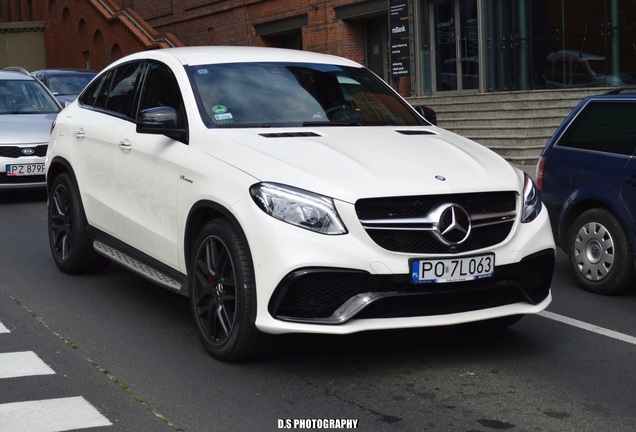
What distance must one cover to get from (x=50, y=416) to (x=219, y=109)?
2346 millimetres

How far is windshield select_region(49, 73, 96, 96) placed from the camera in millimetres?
21992

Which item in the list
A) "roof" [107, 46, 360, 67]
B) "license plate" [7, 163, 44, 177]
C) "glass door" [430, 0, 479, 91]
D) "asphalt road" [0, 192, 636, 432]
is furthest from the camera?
"glass door" [430, 0, 479, 91]

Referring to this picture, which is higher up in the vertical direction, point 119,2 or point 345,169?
point 119,2

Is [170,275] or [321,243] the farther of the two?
[170,275]

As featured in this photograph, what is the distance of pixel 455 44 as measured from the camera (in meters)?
25.4

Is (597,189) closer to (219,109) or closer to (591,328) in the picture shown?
(591,328)

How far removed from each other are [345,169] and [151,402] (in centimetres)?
156

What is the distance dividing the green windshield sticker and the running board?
1.06 metres

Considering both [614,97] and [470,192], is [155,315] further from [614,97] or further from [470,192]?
[614,97]

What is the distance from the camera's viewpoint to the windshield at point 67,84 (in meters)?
22.0

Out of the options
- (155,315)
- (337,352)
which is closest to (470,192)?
(337,352)

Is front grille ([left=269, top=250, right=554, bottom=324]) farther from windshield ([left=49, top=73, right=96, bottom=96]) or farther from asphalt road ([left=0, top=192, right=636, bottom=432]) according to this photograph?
windshield ([left=49, top=73, right=96, bottom=96])

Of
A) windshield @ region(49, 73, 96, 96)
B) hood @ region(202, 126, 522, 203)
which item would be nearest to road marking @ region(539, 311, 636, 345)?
hood @ region(202, 126, 522, 203)

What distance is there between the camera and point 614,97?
27.0 feet
